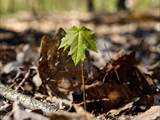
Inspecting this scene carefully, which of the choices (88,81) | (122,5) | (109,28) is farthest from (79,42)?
(122,5)

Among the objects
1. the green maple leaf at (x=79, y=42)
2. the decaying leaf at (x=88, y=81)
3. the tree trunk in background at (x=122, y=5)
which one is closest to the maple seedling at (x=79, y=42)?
the green maple leaf at (x=79, y=42)

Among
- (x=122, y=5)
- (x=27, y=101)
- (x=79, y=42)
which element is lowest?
(x=122, y=5)

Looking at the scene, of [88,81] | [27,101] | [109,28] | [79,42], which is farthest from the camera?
[109,28]

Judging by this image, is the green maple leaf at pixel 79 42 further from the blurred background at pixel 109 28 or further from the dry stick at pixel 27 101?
the blurred background at pixel 109 28

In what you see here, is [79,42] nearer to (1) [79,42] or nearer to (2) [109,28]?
(1) [79,42]

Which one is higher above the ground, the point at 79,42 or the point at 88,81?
the point at 79,42

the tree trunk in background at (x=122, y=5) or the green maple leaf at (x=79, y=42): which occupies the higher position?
the green maple leaf at (x=79, y=42)

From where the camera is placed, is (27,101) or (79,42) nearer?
(79,42)

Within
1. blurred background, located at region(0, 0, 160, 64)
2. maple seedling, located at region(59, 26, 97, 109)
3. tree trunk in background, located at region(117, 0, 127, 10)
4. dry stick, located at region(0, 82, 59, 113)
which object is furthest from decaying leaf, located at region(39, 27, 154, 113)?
tree trunk in background, located at region(117, 0, 127, 10)

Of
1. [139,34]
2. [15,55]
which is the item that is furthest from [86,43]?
[139,34]
